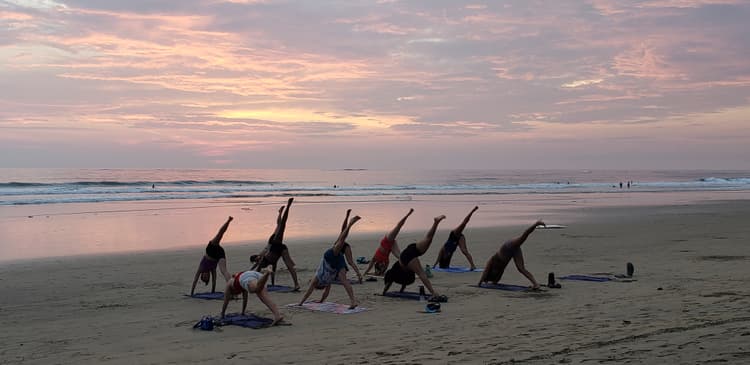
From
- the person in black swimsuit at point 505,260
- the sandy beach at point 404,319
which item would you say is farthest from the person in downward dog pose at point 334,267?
the person in black swimsuit at point 505,260

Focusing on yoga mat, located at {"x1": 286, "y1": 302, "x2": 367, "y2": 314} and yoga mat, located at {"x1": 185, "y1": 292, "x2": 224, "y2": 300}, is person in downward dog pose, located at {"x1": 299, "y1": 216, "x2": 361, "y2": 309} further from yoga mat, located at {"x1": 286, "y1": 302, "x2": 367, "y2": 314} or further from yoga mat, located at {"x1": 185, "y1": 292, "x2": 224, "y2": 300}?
yoga mat, located at {"x1": 185, "y1": 292, "x2": 224, "y2": 300}

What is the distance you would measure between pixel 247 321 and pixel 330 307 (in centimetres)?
179

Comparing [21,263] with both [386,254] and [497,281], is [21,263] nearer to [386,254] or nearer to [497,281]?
[386,254]

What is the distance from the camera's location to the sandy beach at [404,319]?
319 inches

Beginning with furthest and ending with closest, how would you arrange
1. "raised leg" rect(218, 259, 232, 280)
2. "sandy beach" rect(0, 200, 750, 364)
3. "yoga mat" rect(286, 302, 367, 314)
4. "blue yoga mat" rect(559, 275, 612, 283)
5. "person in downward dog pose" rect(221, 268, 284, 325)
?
1. "blue yoga mat" rect(559, 275, 612, 283)
2. "raised leg" rect(218, 259, 232, 280)
3. "yoga mat" rect(286, 302, 367, 314)
4. "person in downward dog pose" rect(221, 268, 284, 325)
5. "sandy beach" rect(0, 200, 750, 364)

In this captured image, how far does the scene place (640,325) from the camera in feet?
30.3

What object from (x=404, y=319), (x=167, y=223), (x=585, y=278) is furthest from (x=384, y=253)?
(x=167, y=223)

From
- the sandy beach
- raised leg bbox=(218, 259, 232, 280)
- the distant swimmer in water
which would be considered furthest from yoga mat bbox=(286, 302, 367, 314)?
the distant swimmer in water

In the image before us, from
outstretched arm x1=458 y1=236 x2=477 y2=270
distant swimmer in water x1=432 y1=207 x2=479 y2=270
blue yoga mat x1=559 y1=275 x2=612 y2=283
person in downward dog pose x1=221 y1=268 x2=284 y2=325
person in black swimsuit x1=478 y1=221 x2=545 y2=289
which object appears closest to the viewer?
person in downward dog pose x1=221 y1=268 x2=284 y2=325

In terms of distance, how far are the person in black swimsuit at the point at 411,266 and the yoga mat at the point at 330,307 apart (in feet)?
4.22

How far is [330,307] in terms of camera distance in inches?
457

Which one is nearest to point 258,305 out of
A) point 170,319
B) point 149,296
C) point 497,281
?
point 170,319

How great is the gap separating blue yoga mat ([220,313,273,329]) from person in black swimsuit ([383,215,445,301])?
124 inches

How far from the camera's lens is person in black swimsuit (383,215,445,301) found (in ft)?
39.9
